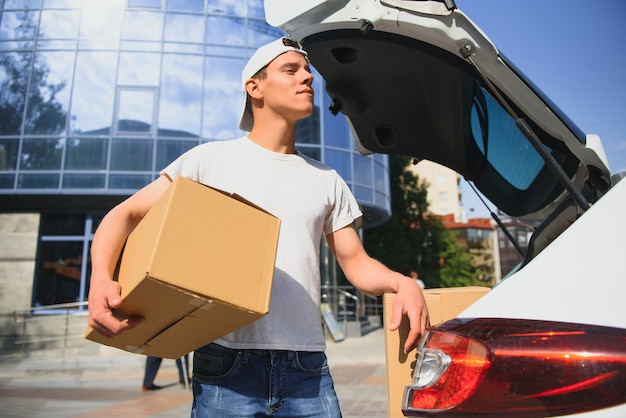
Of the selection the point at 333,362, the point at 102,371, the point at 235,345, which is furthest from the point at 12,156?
the point at 235,345

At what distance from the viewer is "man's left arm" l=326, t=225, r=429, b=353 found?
4.67 feet

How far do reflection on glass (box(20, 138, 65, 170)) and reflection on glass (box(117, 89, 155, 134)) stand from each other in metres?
1.94

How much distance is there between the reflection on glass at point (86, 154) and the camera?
48.7ft

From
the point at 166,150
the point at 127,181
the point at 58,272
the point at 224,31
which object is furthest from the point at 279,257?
the point at 58,272

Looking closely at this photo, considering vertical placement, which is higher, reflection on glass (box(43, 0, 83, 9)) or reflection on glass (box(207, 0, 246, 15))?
reflection on glass (box(207, 0, 246, 15))

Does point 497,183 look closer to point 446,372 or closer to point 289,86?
point 289,86

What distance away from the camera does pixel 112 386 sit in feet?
26.8

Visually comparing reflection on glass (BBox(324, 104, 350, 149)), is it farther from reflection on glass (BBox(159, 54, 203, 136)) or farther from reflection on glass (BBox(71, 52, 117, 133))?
reflection on glass (BBox(71, 52, 117, 133))

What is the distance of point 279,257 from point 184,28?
15525mm

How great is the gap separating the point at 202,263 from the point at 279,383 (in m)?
0.54

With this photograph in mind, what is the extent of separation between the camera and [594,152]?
1.57 metres

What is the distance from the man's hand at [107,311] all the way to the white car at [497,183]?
72cm

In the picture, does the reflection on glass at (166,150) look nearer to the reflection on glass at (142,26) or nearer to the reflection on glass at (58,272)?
the reflection on glass at (142,26)

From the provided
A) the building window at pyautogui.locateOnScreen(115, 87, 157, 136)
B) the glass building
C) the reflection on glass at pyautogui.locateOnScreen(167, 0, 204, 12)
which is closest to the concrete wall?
the glass building
